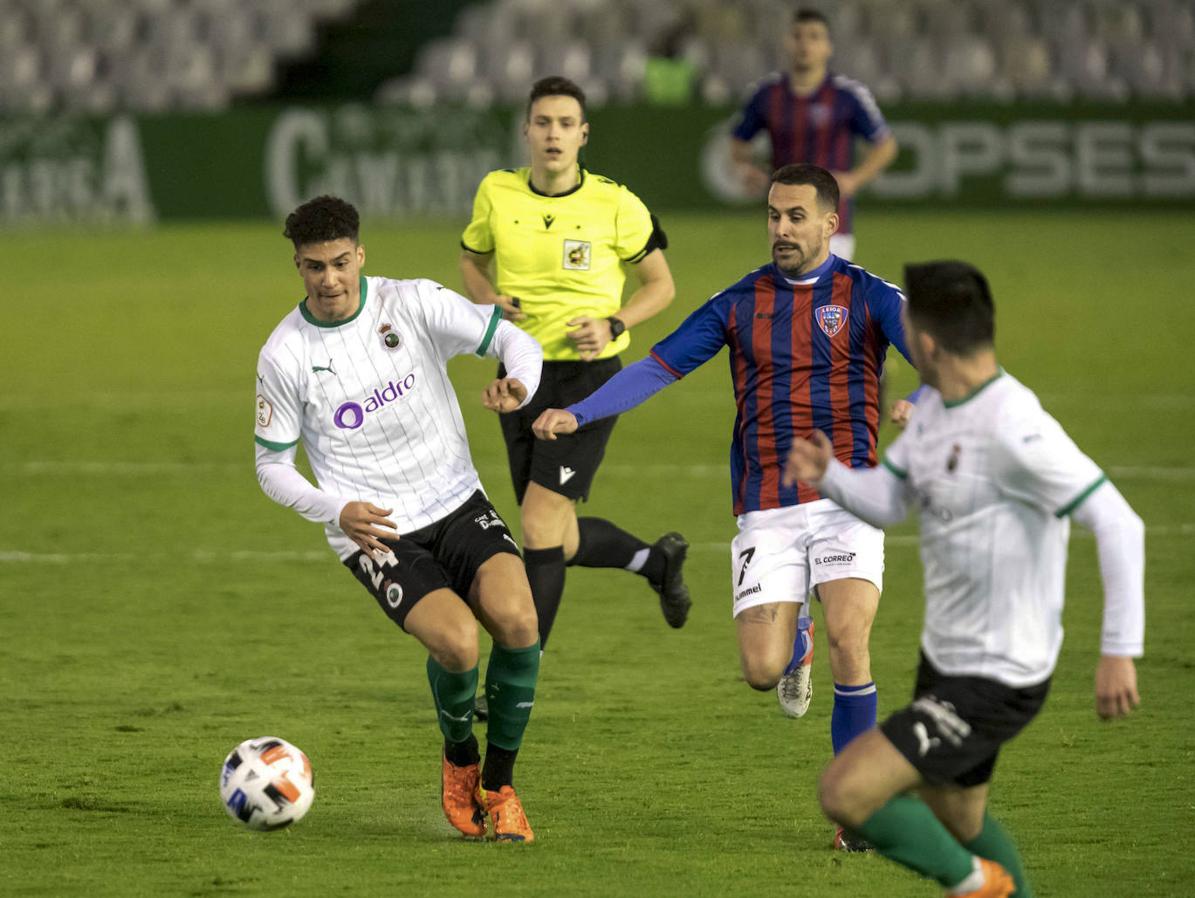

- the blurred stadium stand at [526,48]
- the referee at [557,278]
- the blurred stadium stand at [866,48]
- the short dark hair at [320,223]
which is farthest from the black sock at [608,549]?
the blurred stadium stand at [866,48]

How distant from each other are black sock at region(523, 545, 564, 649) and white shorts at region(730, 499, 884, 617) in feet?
4.70

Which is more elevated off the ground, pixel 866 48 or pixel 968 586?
pixel 866 48

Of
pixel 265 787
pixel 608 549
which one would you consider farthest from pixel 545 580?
pixel 265 787

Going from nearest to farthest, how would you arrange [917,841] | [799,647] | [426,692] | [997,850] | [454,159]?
[917,841]
[997,850]
[799,647]
[426,692]
[454,159]

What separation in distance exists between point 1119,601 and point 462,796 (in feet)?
7.62

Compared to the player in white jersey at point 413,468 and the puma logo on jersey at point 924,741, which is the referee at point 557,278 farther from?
the puma logo on jersey at point 924,741

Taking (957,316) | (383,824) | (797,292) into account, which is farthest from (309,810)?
(957,316)

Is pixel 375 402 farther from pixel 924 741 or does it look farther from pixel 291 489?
pixel 924 741

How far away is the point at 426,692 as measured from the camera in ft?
24.4

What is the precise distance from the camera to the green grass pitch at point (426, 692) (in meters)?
5.46

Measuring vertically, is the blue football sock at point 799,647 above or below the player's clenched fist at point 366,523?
below

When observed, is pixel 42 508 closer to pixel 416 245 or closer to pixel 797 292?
pixel 797 292

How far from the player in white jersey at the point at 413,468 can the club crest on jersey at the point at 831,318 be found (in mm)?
893

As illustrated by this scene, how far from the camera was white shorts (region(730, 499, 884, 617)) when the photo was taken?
5863 millimetres
